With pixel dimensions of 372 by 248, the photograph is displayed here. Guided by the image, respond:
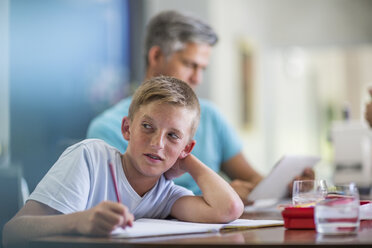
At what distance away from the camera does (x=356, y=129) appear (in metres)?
3.07

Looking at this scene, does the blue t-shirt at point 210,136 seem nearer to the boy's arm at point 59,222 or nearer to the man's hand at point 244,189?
the man's hand at point 244,189

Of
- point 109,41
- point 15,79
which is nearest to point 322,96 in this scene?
point 109,41

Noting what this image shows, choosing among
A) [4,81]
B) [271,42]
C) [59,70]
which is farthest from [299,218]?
[271,42]

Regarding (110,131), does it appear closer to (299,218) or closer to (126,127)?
(126,127)

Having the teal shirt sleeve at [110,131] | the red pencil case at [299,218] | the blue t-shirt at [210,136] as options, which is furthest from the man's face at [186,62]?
the red pencil case at [299,218]

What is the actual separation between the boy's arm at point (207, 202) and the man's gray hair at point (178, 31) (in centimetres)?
83

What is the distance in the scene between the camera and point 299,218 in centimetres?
101

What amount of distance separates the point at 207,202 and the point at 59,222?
14.0 inches

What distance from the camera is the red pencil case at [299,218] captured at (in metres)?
1.00

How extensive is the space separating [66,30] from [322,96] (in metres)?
8.29

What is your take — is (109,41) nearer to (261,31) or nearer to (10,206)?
(10,206)

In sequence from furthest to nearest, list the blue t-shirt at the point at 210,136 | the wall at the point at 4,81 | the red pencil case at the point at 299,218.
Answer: the wall at the point at 4,81 → the blue t-shirt at the point at 210,136 → the red pencil case at the point at 299,218

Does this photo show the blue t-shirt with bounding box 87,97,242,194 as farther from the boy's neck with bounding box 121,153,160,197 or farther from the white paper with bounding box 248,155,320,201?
the boy's neck with bounding box 121,153,160,197

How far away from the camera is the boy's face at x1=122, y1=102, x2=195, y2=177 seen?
1.07m
